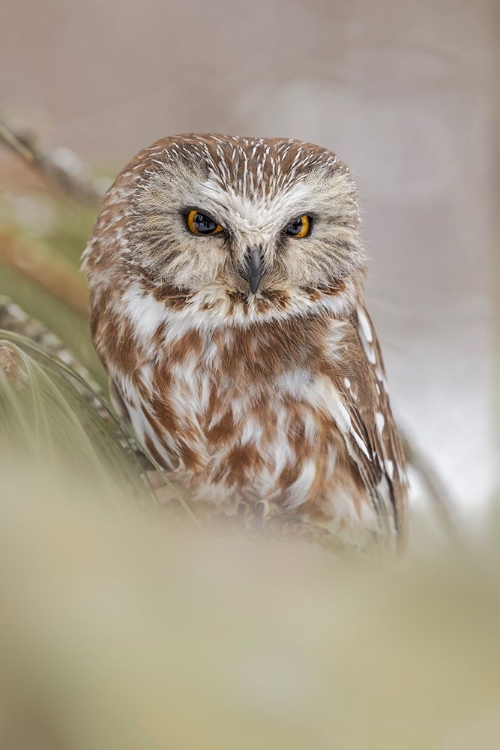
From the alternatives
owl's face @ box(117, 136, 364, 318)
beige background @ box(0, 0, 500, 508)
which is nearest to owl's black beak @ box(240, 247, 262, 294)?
owl's face @ box(117, 136, 364, 318)

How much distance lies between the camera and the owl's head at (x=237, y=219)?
396mm

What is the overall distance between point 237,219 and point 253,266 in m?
0.03

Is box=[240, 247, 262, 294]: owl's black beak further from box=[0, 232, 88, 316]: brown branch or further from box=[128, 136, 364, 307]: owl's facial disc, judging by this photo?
box=[0, 232, 88, 316]: brown branch

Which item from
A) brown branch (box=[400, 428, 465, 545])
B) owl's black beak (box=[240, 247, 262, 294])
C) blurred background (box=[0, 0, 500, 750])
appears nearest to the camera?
blurred background (box=[0, 0, 500, 750])

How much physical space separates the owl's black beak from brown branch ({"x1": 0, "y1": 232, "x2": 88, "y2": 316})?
13 centimetres

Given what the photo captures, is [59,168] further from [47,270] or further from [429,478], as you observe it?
[429,478]

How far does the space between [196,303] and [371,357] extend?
0.51ft

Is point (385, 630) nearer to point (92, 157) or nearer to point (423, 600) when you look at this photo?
point (423, 600)

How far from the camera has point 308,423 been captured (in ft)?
1.53

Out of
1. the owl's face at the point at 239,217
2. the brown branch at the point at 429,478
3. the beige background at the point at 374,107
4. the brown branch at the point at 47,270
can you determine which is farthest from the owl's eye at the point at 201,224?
the brown branch at the point at 429,478

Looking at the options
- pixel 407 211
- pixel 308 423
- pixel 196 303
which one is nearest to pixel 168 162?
pixel 196 303

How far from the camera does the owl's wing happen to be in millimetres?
478

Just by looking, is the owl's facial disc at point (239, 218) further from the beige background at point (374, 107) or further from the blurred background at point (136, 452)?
the beige background at point (374, 107)

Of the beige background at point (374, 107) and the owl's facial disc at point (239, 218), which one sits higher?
the beige background at point (374, 107)
